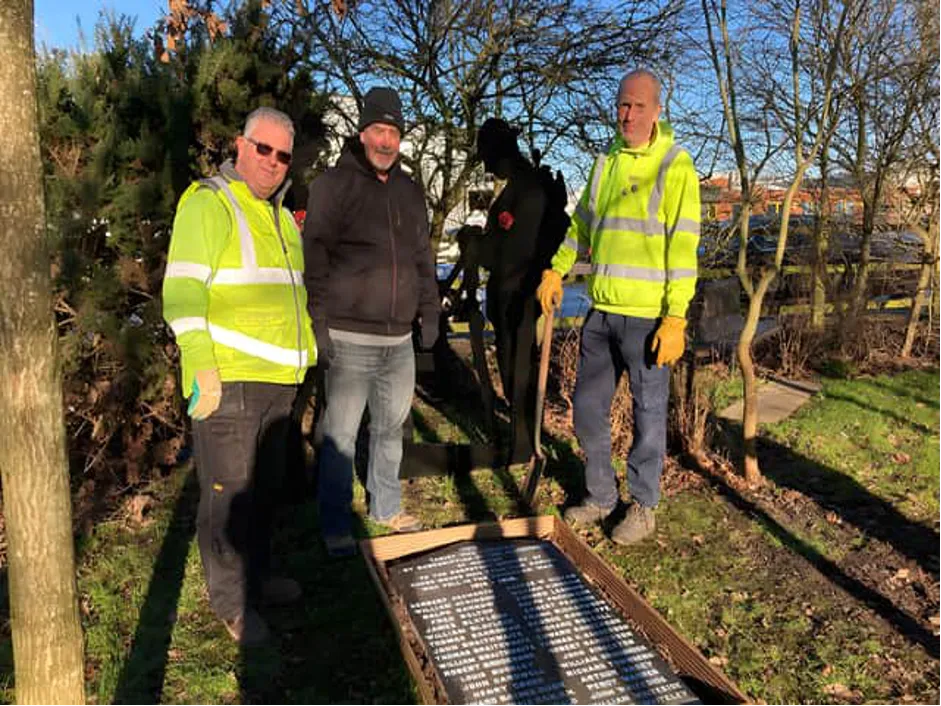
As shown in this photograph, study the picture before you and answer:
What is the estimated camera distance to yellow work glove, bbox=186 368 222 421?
8.21 feet

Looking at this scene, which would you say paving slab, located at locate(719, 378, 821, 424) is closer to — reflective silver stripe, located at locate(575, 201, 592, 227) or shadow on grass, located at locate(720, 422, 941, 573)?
shadow on grass, located at locate(720, 422, 941, 573)

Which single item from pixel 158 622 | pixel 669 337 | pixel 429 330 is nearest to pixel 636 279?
pixel 669 337

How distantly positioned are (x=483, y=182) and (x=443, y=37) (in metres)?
1.57

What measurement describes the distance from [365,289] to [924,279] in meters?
6.85

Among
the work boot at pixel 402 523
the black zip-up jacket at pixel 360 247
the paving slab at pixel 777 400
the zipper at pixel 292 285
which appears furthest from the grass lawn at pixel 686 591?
the black zip-up jacket at pixel 360 247

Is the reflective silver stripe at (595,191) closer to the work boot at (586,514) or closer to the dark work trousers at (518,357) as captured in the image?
the dark work trousers at (518,357)

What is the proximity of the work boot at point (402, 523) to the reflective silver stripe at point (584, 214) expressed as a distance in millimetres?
1791

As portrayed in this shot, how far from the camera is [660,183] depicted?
3.42 meters

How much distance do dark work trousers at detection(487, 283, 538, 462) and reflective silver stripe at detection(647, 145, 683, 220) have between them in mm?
1255

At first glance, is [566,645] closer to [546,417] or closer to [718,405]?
[546,417]

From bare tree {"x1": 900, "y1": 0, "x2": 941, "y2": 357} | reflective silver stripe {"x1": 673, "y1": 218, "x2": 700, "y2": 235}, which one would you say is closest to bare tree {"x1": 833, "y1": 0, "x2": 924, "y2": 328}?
bare tree {"x1": 900, "y1": 0, "x2": 941, "y2": 357}

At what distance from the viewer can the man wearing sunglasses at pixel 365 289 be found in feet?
10.5

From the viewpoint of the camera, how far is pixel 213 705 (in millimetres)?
2576

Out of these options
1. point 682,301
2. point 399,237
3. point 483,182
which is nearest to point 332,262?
point 399,237
